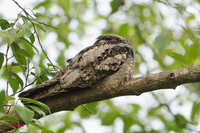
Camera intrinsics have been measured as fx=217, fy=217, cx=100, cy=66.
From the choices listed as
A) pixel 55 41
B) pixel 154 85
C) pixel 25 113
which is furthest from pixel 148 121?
pixel 55 41

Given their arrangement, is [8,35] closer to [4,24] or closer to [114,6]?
[4,24]

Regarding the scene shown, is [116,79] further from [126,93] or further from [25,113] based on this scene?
[25,113]

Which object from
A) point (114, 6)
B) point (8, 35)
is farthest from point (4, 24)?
point (114, 6)

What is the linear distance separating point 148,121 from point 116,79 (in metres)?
1.68

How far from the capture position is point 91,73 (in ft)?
7.16

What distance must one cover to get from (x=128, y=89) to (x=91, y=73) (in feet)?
1.31

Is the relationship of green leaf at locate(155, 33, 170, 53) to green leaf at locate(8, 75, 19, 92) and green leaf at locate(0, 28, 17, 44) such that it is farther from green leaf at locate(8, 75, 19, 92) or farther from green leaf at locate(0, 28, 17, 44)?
green leaf at locate(8, 75, 19, 92)

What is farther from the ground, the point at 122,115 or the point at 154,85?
the point at 154,85

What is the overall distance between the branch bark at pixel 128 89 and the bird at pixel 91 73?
6 centimetres

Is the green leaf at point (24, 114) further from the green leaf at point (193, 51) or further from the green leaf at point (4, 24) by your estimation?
the green leaf at point (193, 51)

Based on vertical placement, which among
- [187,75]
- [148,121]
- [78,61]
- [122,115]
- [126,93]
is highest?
[78,61]

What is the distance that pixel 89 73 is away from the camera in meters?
A: 2.18

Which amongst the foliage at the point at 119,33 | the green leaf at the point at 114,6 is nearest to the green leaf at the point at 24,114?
the foliage at the point at 119,33

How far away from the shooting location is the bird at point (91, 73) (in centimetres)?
203
